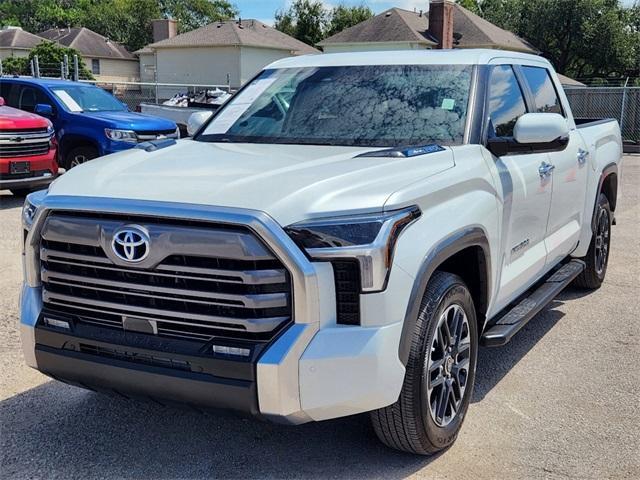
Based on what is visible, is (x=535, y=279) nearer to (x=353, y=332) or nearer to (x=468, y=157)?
(x=468, y=157)

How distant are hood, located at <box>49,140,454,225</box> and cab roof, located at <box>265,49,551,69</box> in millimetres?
938

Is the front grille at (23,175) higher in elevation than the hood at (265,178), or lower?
lower

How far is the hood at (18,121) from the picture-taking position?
1052 centimetres

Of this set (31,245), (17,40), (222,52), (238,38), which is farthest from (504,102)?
(17,40)

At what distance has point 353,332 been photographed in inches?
115

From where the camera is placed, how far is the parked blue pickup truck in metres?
12.1

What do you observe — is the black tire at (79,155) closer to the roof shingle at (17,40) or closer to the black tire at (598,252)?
the black tire at (598,252)

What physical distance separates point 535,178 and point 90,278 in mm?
2725

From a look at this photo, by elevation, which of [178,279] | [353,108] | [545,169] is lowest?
[178,279]

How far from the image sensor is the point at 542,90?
5.41 metres

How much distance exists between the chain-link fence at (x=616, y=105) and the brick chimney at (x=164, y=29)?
119ft

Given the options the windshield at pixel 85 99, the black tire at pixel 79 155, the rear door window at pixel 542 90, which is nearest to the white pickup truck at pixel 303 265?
the rear door window at pixel 542 90

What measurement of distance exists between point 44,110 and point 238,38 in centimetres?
3569

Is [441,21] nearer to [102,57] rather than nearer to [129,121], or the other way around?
[102,57]
